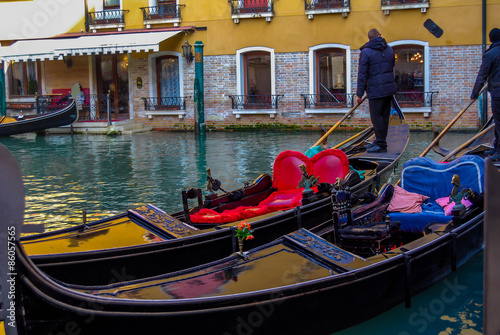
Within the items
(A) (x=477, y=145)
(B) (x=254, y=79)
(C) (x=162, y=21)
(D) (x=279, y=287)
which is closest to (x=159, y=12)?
(C) (x=162, y=21)

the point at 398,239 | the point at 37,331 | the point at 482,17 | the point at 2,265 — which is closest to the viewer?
the point at 2,265

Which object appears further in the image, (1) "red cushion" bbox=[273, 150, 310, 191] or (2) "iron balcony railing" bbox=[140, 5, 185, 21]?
(2) "iron balcony railing" bbox=[140, 5, 185, 21]

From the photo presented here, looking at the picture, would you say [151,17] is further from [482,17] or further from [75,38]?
[482,17]

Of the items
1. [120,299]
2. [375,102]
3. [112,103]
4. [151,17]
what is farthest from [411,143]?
[120,299]

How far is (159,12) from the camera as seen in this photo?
480 inches

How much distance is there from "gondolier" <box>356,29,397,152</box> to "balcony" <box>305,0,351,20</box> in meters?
5.20

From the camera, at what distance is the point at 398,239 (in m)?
3.62

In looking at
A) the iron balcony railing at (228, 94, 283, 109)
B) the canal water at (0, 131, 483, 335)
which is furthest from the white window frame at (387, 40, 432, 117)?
the iron balcony railing at (228, 94, 283, 109)

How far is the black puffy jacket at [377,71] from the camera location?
5.93 meters

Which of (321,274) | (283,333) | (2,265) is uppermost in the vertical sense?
(2,265)

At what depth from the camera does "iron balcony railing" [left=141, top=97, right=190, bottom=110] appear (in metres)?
12.3

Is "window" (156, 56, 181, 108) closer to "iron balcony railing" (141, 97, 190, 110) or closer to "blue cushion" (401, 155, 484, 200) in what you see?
"iron balcony railing" (141, 97, 190, 110)

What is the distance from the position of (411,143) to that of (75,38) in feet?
22.0

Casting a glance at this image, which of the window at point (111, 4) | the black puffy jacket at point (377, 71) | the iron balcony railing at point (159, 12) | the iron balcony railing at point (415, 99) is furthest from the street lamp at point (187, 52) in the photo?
the black puffy jacket at point (377, 71)
